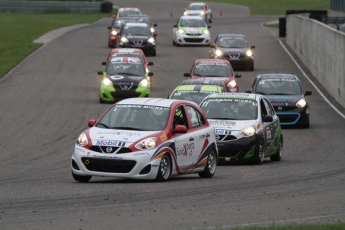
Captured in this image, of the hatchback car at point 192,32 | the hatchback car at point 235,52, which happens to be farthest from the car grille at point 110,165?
the hatchback car at point 192,32

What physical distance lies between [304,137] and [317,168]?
8069 millimetres

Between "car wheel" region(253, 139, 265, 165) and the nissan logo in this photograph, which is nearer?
the nissan logo

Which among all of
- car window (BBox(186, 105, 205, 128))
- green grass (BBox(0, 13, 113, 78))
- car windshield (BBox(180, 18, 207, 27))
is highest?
car window (BBox(186, 105, 205, 128))

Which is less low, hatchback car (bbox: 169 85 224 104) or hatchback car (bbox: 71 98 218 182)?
hatchback car (bbox: 71 98 218 182)

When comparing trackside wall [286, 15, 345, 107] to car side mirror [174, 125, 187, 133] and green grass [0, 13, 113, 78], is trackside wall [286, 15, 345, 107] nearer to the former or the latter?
green grass [0, 13, 113, 78]

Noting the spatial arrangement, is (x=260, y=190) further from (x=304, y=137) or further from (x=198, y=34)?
(x=198, y=34)

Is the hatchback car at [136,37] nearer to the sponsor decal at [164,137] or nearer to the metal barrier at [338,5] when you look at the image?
the metal barrier at [338,5]

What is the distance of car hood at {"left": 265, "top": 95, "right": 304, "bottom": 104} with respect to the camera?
94.2 feet

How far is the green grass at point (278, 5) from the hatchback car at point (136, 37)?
37.1m

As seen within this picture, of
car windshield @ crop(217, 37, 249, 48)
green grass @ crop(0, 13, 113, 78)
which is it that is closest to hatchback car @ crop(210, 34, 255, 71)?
car windshield @ crop(217, 37, 249, 48)

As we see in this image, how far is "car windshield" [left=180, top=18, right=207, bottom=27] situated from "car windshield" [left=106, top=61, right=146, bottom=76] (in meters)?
17.3

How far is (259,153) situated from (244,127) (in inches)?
24.3

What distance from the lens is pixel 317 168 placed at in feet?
60.3

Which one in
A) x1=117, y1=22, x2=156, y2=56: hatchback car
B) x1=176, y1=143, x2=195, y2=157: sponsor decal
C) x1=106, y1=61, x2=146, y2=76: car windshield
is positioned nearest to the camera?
x1=176, y1=143, x2=195, y2=157: sponsor decal
